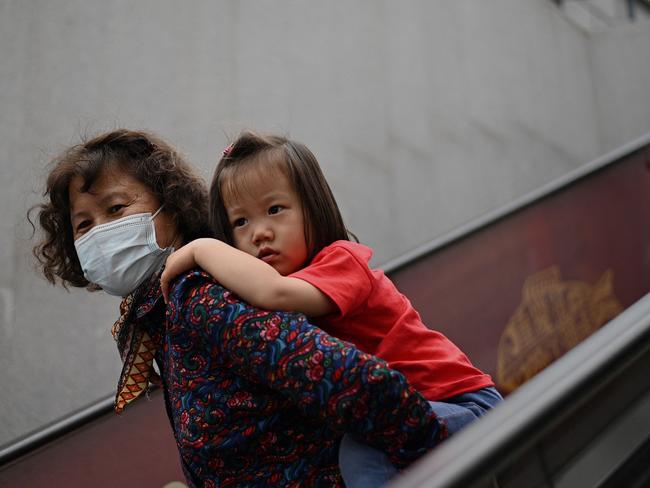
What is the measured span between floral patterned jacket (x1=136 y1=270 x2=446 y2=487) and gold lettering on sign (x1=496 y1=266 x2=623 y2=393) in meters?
2.13

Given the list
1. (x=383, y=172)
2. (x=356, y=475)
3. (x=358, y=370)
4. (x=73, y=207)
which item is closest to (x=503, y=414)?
(x=358, y=370)

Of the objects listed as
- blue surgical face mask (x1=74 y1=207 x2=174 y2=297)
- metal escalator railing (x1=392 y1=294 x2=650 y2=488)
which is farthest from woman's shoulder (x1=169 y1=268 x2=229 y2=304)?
metal escalator railing (x1=392 y1=294 x2=650 y2=488)

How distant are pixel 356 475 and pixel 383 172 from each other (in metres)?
4.32

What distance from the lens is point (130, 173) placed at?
1.52m

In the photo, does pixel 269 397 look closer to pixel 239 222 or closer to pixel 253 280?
pixel 253 280

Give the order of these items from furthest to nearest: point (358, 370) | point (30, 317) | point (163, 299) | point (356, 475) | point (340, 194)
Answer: point (340, 194) → point (30, 317) → point (163, 299) → point (356, 475) → point (358, 370)

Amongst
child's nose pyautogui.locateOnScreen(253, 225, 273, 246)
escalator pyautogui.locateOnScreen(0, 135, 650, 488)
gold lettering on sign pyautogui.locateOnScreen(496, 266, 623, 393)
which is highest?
child's nose pyautogui.locateOnScreen(253, 225, 273, 246)

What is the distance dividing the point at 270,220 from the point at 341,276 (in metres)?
0.25

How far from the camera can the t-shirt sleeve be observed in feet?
4.05

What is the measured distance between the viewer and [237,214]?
4.85 ft

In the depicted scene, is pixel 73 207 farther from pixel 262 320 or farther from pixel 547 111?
pixel 547 111

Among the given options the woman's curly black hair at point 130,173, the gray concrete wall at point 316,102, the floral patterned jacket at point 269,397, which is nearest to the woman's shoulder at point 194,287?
the floral patterned jacket at point 269,397

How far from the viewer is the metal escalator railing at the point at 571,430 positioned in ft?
2.89

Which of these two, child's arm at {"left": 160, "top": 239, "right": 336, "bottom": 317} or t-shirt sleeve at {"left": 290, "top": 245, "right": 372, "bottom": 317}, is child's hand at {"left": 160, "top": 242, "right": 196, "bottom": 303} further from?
t-shirt sleeve at {"left": 290, "top": 245, "right": 372, "bottom": 317}
